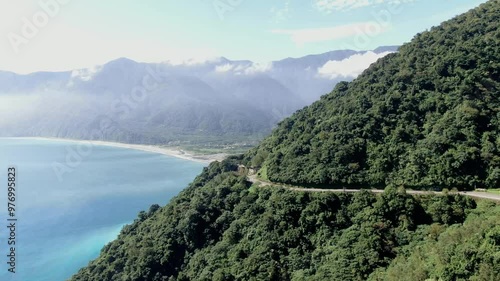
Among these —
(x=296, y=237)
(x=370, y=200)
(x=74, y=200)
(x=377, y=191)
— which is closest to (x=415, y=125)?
(x=377, y=191)

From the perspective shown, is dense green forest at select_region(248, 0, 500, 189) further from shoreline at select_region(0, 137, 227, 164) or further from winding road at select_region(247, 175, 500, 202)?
shoreline at select_region(0, 137, 227, 164)

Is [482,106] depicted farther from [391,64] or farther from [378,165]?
[391,64]

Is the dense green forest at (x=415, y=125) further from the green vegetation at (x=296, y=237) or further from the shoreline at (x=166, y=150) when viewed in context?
the shoreline at (x=166, y=150)

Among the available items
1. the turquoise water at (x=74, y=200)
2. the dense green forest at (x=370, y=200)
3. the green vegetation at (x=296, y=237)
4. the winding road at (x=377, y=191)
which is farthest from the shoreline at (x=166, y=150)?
the green vegetation at (x=296, y=237)

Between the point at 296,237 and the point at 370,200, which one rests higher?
the point at 370,200

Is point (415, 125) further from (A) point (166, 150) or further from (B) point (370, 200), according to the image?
(A) point (166, 150)
